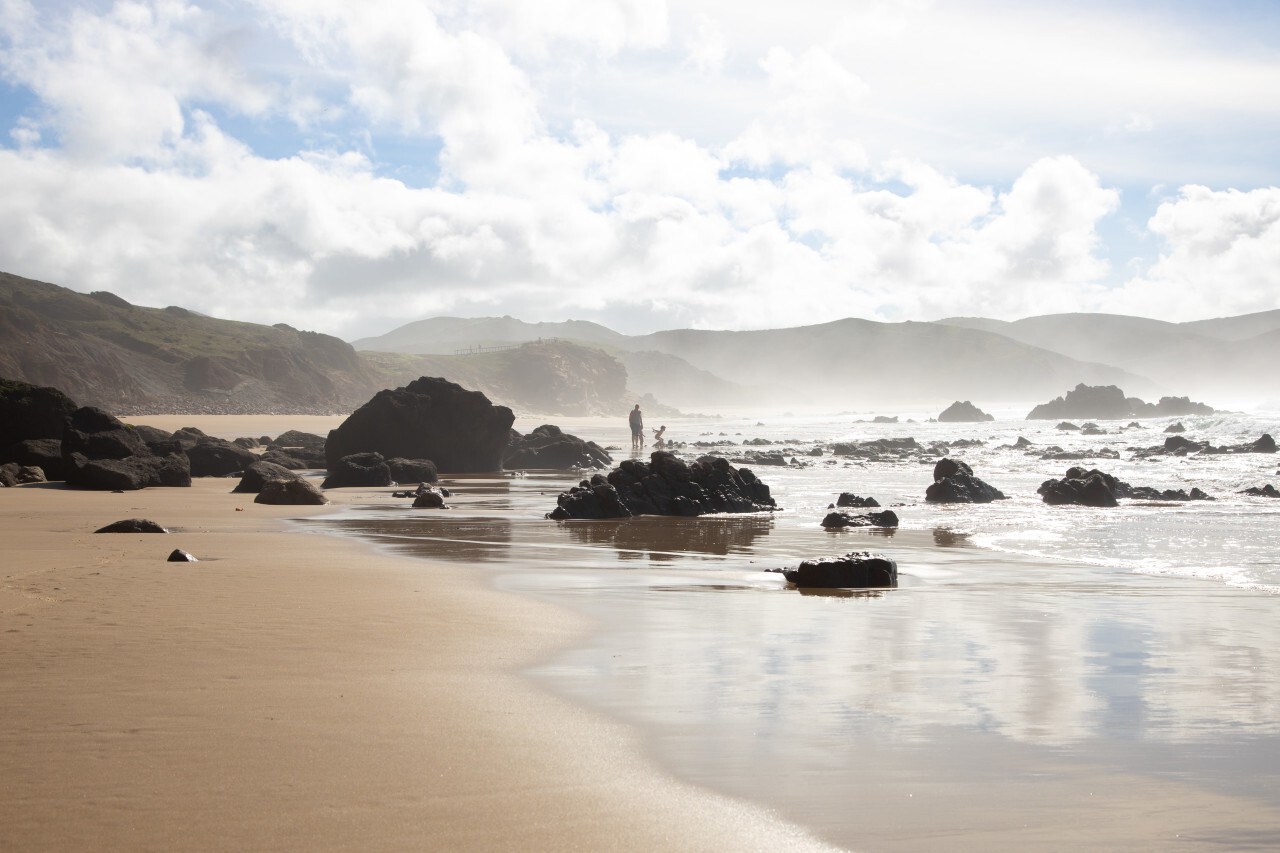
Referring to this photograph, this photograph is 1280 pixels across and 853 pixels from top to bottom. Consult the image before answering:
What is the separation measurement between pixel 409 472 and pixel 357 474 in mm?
1678

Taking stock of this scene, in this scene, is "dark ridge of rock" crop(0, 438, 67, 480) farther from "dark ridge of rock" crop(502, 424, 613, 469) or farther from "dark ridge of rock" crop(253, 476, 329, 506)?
"dark ridge of rock" crop(502, 424, 613, 469)

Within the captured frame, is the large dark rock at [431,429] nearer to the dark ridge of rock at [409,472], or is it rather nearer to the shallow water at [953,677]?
the dark ridge of rock at [409,472]

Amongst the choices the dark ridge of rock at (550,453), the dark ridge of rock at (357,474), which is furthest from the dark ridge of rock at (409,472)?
the dark ridge of rock at (550,453)

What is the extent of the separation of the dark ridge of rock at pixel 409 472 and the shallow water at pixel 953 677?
1099 centimetres

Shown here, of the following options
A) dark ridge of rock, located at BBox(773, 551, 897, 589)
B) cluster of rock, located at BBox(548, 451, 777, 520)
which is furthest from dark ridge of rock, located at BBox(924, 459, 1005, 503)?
dark ridge of rock, located at BBox(773, 551, 897, 589)

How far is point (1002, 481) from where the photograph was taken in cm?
2609

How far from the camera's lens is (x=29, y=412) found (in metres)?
21.7

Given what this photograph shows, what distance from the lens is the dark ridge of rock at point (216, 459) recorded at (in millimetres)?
25188

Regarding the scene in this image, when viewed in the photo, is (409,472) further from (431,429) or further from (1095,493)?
(1095,493)

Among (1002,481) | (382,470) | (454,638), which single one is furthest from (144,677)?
(1002,481)

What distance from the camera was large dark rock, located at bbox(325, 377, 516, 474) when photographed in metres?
28.2

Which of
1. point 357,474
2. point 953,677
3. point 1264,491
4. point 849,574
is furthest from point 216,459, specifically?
point 1264,491

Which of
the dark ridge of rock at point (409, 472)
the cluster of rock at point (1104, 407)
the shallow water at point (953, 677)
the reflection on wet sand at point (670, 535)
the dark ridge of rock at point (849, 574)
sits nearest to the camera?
the shallow water at point (953, 677)

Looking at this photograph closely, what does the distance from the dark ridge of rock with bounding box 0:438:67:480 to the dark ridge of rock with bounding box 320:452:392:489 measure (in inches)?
219
